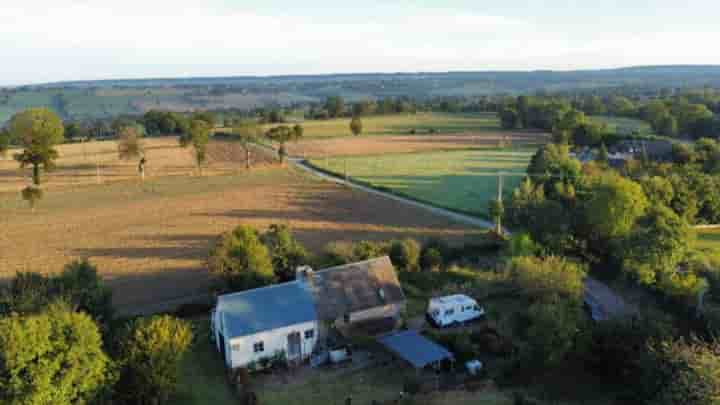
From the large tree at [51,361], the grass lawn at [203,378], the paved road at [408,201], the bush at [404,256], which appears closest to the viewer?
the large tree at [51,361]

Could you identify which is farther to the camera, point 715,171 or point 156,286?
point 715,171

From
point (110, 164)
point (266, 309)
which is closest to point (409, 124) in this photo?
point (110, 164)

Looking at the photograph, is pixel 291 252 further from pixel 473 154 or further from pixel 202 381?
pixel 473 154

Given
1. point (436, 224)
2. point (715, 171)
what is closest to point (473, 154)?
point (715, 171)

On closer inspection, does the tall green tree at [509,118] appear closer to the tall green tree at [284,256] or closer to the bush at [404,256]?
the bush at [404,256]

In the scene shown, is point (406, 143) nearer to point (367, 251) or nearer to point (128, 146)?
point (128, 146)

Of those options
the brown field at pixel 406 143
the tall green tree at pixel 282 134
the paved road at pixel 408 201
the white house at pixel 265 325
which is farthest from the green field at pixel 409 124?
the white house at pixel 265 325
